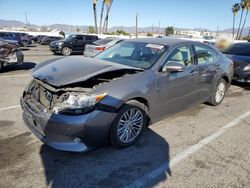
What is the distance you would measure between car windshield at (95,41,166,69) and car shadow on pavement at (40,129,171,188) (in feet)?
4.34

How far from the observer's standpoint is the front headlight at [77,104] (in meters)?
3.07

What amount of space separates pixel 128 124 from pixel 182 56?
1751mm

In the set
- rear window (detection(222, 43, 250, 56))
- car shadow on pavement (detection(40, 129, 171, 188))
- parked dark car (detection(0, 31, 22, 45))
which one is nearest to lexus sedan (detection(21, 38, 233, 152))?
car shadow on pavement (detection(40, 129, 171, 188))

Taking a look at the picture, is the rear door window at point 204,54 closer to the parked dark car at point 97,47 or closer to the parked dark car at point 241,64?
the parked dark car at point 241,64

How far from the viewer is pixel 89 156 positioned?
11.2ft

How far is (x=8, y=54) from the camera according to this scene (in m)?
9.53

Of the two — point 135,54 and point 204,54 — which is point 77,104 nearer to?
point 135,54

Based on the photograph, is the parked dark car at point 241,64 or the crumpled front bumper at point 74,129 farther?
the parked dark car at point 241,64

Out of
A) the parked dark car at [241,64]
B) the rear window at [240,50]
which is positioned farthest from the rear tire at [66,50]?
the parked dark car at [241,64]

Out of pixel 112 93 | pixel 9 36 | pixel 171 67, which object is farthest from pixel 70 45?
pixel 112 93

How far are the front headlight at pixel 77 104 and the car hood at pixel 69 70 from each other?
0.77ft

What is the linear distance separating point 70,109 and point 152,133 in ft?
5.51

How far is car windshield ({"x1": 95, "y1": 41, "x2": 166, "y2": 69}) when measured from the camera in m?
4.07

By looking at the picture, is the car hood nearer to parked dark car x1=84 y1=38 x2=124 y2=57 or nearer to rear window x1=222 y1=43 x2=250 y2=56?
rear window x1=222 y1=43 x2=250 y2=56
